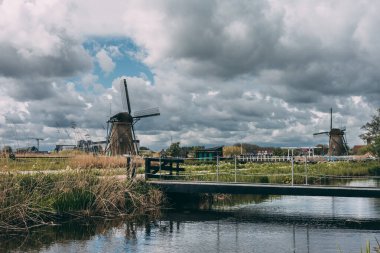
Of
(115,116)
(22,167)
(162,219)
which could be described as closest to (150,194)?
(162,219)

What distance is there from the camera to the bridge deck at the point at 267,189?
55.9 feet

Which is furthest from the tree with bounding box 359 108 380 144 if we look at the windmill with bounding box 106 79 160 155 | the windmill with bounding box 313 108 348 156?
the windmill with bounding box 106 79 160 155

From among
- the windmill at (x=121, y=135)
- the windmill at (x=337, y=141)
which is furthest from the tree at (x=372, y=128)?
the windmill at (x=121, y=135)

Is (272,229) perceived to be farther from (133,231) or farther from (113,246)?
(113,246)

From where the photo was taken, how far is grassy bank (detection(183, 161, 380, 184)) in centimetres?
2367

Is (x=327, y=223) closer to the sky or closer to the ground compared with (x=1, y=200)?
closer to the ground

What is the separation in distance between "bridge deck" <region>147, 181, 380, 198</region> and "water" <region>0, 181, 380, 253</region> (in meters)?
0.86

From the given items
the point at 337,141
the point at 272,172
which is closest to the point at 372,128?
the point at 337,141

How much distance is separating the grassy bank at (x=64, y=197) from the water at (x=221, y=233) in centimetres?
79

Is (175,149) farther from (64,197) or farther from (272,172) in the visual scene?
(64,197)

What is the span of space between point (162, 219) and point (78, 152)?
8468 mm

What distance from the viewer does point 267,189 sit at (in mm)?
17891

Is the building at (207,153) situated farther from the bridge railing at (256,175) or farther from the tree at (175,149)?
the bridge railing at (256,175)

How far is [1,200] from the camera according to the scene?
539 inches
